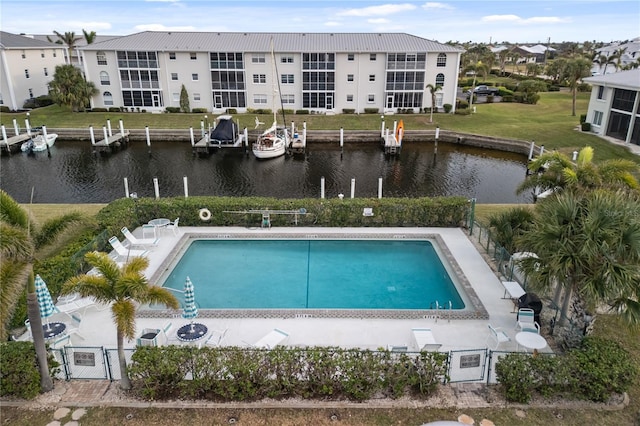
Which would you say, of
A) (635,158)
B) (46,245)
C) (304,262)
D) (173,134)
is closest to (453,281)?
(304,262)

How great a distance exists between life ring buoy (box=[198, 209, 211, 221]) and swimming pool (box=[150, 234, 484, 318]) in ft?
3.40

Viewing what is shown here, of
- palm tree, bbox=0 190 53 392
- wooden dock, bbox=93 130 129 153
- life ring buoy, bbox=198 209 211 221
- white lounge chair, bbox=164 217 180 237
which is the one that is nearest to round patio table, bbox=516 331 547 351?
palm tree, bbox=0 190 53 392

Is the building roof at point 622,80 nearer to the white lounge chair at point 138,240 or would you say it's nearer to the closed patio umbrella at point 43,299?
the white lounge chair at point 138,240

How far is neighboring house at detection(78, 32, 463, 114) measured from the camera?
50.3 metres

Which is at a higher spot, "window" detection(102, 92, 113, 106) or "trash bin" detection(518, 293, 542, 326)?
"window" detection(102, 92, 113, 106)

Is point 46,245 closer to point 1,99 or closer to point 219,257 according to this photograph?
point 219,257

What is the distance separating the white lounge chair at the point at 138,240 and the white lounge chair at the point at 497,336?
1302 centimetres

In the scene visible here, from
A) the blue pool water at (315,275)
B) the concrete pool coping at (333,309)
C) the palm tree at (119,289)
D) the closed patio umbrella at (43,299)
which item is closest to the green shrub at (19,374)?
the closed patio umbrella at (43,299)

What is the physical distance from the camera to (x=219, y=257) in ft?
63.9

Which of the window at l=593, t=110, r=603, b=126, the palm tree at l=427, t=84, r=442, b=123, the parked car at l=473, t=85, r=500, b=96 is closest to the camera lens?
the window at l=593, t=110, r=603, b=126

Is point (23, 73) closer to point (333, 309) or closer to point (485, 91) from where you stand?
point (333, 309)

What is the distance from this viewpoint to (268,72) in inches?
2014

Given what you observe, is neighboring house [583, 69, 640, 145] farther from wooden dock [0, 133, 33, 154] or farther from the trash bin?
wooden dock [0, 133, 33, 154]

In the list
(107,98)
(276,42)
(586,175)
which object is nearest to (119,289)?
(586,175)
